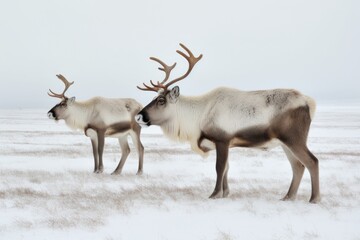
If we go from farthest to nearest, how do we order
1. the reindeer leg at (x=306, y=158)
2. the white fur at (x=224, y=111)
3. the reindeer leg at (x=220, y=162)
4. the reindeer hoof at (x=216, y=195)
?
1. the reindeer hoof at (x=216, y=195)
2. the reindeer leg at (x=220, y=162)
3. the white fur at (x=224, y=111)
4. the reindeer leg at (x=306, y=158)

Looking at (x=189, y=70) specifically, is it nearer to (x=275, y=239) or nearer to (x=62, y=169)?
(x=275, y=239)

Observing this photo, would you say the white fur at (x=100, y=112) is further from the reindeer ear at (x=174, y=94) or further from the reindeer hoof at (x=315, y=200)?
the reindeer hoof at (x=315, y=200)

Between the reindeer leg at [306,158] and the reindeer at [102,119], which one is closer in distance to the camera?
the reindeer leg at [306,158]

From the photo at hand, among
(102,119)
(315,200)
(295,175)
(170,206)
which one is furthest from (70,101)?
(315,200)

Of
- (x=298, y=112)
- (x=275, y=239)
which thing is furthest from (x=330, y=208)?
(x=275, y=239)

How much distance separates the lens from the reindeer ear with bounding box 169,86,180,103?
8398 mm

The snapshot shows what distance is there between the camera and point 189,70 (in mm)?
8641

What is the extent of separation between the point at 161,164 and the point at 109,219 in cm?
822

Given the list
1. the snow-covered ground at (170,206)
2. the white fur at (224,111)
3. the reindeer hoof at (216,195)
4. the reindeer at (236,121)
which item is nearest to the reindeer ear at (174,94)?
the reindeer at (236,121)

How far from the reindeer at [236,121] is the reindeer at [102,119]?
366cm

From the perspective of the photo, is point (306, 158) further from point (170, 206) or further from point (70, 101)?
point (70, 101)

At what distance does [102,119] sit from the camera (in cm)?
1216

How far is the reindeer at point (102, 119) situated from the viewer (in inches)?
477

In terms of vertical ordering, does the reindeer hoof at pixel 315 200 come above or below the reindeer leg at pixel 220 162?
below
